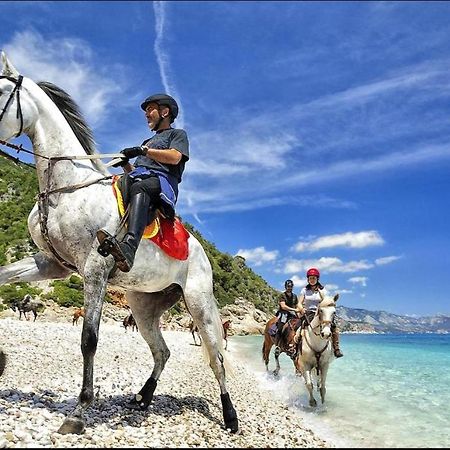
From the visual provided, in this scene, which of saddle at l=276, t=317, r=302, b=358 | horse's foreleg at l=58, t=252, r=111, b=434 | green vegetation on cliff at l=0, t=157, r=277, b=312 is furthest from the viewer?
green vegetation on cliff at l=0, t=157, r=277, b=312

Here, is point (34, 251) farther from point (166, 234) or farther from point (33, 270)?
point (166, 234)

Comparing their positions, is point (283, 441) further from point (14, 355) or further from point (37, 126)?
point (14, 355)

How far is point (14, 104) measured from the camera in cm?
542

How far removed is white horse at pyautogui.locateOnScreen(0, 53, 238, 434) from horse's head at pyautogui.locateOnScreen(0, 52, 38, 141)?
11 mm

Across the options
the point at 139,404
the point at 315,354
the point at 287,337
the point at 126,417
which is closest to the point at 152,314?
the point at 139,404

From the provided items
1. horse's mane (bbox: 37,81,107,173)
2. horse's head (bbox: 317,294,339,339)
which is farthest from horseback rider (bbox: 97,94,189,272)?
horse's head (bbox: 317,294,339,339)

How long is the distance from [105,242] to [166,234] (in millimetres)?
1093

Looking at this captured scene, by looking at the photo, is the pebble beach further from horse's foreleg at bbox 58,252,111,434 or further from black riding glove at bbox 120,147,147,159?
black riding glove at bbox 120,147,147,159

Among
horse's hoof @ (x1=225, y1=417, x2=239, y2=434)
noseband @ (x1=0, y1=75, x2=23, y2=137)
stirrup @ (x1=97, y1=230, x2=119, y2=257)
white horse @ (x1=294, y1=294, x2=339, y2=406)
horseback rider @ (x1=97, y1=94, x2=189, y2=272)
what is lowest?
horse's hoof @ (x1=225, y1=417, x2=239, y2=434)

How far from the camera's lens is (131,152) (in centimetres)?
547

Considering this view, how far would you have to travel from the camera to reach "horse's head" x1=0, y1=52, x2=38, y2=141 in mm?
5379

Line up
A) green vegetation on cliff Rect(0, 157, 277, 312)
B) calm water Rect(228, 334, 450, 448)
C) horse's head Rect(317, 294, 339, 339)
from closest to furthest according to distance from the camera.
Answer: calm water Rect(228, 334, 450, 448) < horse's head Rect(317, 294, 339, 339) < green vegetation on cliff Rect(0, 157, 277, 312)

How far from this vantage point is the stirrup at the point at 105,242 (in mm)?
4902

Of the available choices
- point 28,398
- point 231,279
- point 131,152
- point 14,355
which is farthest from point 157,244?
point 231,279
